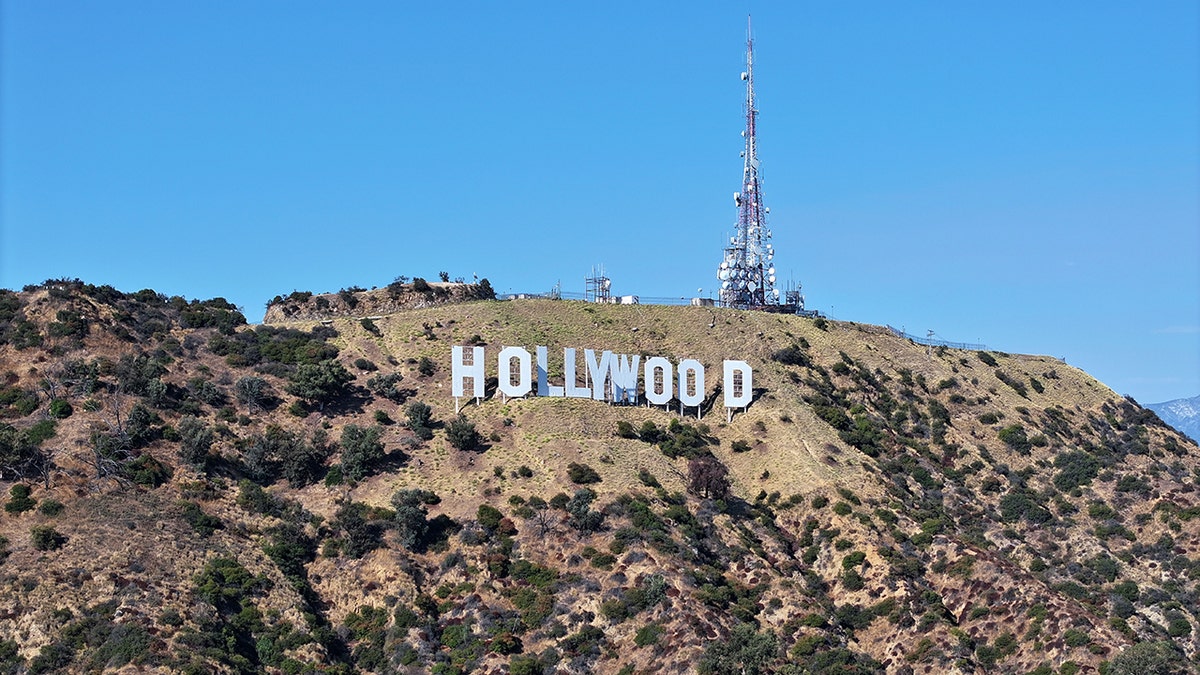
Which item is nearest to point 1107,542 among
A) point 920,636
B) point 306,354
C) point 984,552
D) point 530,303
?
point 984,552

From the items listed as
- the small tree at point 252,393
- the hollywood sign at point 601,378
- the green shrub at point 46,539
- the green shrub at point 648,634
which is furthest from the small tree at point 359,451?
the green shrub at point 648,634

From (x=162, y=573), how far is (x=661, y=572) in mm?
30694

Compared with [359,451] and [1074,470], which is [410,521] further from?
[1074,470]

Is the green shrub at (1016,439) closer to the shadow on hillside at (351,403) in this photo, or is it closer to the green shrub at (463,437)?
the green shrub at (463,437)

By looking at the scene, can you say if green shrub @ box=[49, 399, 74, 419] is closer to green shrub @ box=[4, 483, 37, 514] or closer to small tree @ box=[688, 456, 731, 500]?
green shrub @ box=[4, 483, 37, 514]

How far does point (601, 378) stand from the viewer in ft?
390

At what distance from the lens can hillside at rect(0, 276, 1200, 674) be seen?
91.1 m

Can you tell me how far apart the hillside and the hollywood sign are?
4.71ft

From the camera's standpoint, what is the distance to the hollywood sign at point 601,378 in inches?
4532

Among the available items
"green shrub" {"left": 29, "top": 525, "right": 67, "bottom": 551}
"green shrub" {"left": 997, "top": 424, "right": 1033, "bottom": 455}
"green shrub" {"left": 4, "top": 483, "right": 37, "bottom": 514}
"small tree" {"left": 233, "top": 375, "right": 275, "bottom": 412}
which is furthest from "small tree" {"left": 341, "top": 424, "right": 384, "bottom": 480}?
"green shrub" {"left": 997, "top": 424, "right": 1033, "bottom": 455}

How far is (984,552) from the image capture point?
104 meters

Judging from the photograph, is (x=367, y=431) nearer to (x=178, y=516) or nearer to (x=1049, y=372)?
(x=178, y=516)

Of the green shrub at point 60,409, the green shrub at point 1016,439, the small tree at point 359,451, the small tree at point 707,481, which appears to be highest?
the green shrub at point 1016,439

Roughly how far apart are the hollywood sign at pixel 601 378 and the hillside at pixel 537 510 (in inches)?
56.5
